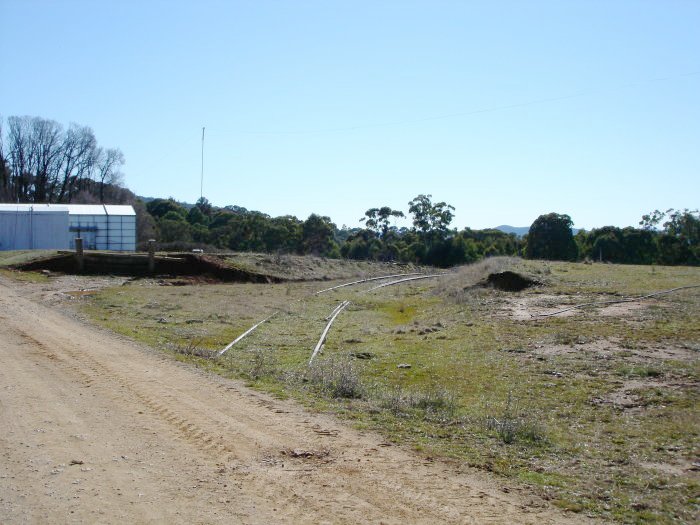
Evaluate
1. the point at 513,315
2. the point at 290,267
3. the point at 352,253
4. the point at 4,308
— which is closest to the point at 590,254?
the point at 352,253

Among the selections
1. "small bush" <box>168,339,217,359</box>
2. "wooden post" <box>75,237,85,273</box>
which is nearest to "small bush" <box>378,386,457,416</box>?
"small bush" <box>168,339,217,359</box>

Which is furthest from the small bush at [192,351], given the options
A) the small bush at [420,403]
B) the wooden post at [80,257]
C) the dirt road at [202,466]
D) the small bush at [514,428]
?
the wooden post at [80,257]

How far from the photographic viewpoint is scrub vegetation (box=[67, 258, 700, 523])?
7.43 m

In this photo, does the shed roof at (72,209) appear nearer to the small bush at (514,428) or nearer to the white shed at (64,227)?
the white shed at (64,227)

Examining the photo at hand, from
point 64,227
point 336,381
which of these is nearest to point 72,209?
point 64,227

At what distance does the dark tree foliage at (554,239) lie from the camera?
197ft

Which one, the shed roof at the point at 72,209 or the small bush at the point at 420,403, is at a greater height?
the shed roof at the point at 72,209

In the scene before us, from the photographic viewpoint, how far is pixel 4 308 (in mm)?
19438

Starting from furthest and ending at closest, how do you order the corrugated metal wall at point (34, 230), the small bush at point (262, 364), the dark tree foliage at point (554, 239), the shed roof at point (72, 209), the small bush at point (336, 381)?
the dark tree foliage at point (554, 239) → the shed roof at point (72, 209) → the corrugated metal wall at point (34, 230) → the small bush at point (262, 364) → the small bush at point (336, 381)

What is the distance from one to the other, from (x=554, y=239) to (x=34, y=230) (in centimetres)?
4254

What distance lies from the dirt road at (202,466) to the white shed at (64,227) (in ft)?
136

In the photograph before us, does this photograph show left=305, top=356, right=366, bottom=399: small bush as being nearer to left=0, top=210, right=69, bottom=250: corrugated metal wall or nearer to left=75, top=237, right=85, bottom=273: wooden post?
left=75, top=237, right=85, bottom=273: wooden post

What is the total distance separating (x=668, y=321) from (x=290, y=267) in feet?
94.4

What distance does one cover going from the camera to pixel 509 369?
13.5m
